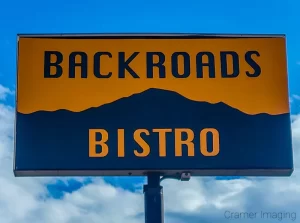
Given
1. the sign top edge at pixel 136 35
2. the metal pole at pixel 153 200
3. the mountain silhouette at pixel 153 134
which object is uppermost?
the sign top edge at pixel 136 35

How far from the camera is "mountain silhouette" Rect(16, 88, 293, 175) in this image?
40.0 feet

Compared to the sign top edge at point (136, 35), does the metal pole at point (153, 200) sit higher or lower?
lower

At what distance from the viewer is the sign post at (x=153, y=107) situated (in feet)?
40.1

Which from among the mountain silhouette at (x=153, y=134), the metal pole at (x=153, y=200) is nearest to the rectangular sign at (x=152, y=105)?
the mountain silhouette at (x=153, y=134)

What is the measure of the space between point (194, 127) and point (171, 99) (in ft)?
1.80

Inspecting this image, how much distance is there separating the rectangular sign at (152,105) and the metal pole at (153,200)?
184 millimetres

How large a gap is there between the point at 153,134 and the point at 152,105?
466 mm

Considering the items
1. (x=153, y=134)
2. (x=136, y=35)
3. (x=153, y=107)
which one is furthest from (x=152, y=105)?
(x=136, y=35)

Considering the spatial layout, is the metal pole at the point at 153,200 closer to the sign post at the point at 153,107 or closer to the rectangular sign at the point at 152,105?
the sign post at the point at 153,107

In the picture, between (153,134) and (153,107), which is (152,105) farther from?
(153,134)

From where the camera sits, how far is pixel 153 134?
12.4 metres

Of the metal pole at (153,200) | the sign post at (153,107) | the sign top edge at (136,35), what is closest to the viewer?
the metal pole at (153,200)

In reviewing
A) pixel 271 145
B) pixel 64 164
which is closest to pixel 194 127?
pixel 271 145

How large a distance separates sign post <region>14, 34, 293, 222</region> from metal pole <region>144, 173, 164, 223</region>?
0.05 ft
